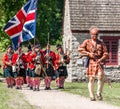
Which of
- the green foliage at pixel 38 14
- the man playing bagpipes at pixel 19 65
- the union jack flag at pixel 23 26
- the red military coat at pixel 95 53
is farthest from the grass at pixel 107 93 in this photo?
the green foliage at pixel 38 14

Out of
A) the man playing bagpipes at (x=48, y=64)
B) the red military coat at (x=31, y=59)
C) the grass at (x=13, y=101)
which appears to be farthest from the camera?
the man playing bagpipes at (x=48, y=64)

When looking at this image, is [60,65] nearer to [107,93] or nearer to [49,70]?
[49,70]

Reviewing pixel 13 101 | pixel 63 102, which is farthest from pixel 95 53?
pixel 13 101

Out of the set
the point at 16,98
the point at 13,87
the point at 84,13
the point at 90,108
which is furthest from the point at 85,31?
the point at 90,108

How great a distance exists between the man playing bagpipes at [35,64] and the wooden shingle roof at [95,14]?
8894mm

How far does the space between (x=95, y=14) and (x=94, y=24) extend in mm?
667

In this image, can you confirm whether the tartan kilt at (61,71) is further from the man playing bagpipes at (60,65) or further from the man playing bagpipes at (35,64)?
the man playing bagpipes at (35,64)

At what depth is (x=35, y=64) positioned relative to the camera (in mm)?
21156

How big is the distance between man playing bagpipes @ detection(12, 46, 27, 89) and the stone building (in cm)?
779

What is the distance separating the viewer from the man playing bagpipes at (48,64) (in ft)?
70.9

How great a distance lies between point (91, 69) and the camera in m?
16.1

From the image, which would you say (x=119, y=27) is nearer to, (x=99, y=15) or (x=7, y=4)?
(x=99, y=15)

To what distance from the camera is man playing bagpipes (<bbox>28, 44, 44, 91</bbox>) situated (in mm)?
20927

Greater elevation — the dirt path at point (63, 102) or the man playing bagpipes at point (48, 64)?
the man playing bagpipes at point (48, 64)
